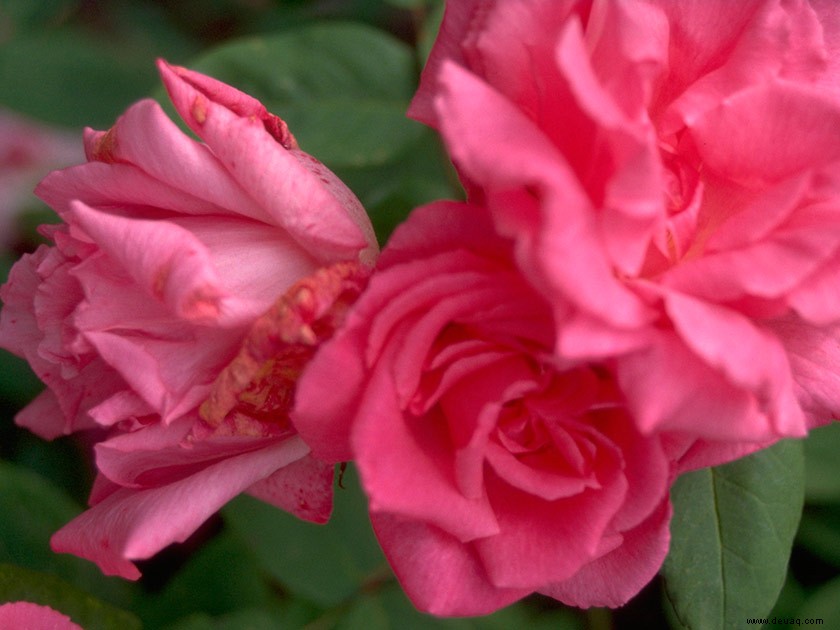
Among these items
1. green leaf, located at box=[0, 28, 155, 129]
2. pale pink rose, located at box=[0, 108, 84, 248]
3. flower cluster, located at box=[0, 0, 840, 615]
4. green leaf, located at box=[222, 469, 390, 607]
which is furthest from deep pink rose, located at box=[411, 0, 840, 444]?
pale pink rose, located at box=[0, 108, 84, 248]

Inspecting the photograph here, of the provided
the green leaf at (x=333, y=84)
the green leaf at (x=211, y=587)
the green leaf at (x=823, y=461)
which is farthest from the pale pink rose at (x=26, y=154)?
the green leaf at (x=823, y=461)

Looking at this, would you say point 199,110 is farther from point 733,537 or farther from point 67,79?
point 67,79

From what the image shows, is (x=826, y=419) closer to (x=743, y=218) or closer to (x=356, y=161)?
(x=743, y=218)

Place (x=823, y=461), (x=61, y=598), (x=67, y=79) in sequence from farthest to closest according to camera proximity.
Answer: (x=67, y=79), (x=823, y=461), (x=61, y=598)

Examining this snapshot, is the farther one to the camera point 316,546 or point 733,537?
point 316,546

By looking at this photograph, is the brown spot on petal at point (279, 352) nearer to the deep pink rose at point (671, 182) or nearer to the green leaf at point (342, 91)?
the deep pink rose at point (671, 182)

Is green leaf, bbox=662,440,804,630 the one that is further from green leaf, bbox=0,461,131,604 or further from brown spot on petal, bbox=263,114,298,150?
green leaf, bbox=0,461,131,604

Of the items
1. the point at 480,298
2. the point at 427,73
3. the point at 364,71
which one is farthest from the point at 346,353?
the point at 364,71

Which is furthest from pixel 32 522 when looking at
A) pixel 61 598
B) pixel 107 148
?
pixel 107 148
